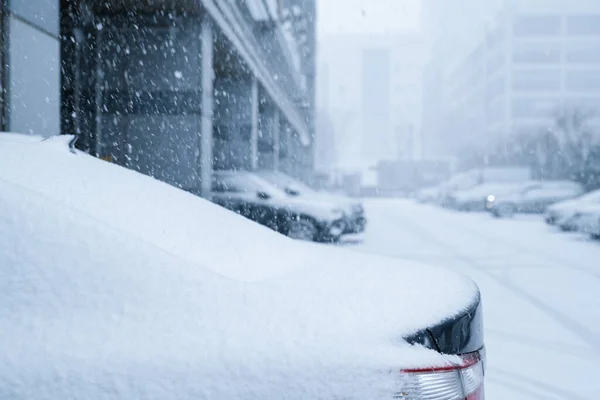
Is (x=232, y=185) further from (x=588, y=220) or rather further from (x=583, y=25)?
(x=583, y=25)

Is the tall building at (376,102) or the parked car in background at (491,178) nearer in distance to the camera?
the parked car in background at (491,178)

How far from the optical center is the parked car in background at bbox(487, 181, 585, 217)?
20062 millimetres

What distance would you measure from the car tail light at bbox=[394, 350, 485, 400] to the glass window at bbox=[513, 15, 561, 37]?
63.2 metres

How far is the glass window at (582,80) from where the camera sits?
59.0 meters

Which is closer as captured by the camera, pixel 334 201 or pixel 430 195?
pixel 334 201

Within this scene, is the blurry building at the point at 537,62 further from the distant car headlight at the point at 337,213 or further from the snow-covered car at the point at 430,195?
the distant car headlight at the point at 337,213

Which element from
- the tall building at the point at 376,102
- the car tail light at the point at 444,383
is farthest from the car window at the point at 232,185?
the tall building at the point at 376,102

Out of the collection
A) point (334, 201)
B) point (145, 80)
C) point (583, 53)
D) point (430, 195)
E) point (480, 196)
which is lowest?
point (430, 195)

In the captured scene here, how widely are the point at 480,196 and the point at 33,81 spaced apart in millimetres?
20181

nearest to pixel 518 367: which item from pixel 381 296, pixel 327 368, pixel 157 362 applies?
pixel 381 296

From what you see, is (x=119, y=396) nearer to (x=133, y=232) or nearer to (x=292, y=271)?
(x=133, y=232)

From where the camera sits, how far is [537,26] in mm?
57969

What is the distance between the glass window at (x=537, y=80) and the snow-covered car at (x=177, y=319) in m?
62.5

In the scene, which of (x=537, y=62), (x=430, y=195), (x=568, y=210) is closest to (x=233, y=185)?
(x=568, y=210)
